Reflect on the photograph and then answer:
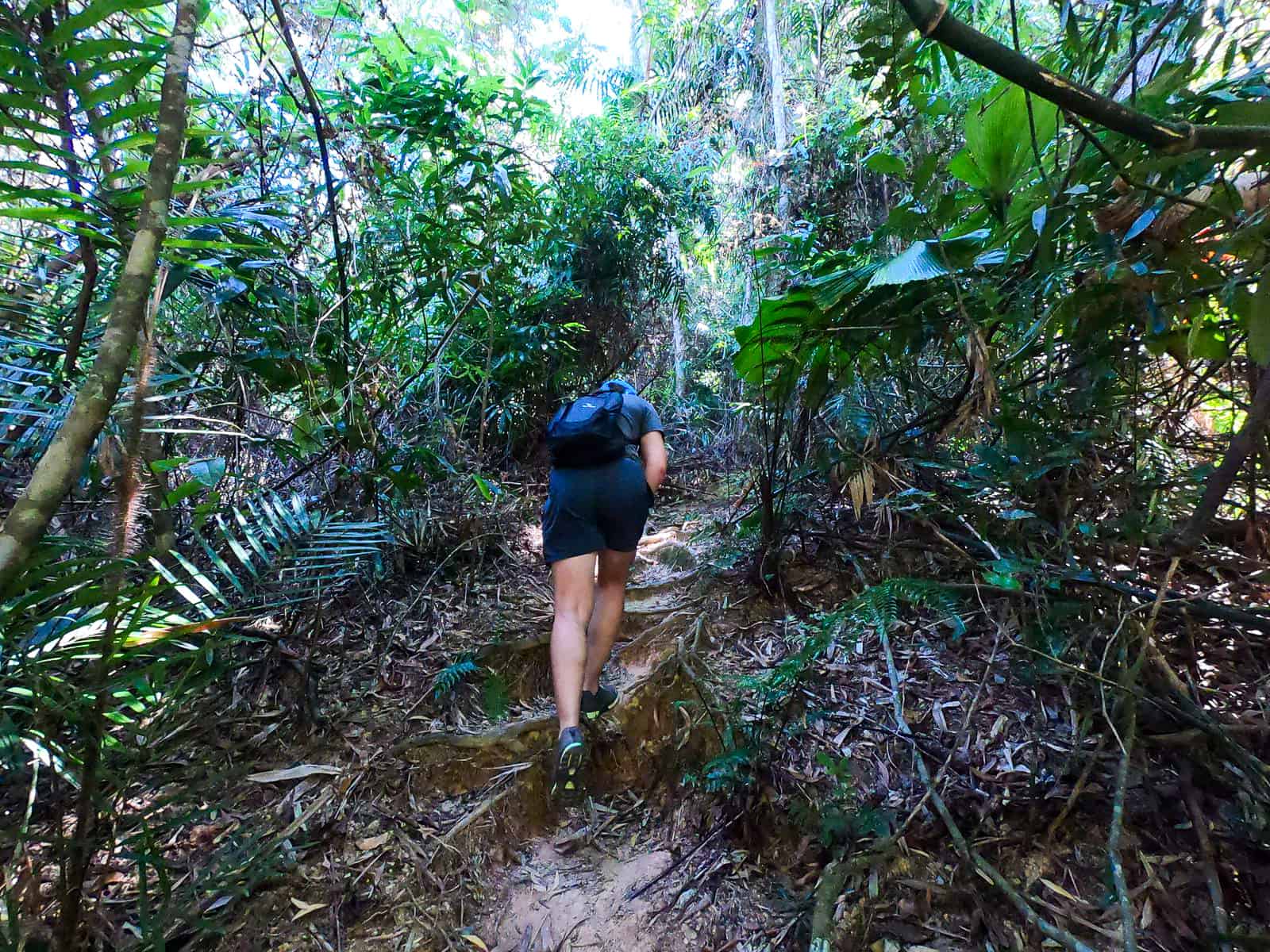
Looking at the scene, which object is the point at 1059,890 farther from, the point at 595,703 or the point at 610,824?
the point at 595,703

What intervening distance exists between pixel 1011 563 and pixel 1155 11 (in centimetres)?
143

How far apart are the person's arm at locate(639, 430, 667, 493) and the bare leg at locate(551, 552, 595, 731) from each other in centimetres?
45

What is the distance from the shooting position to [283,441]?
2346mm

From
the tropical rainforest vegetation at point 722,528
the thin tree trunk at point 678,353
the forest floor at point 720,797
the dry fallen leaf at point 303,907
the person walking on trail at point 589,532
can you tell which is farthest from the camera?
the thin tree trunk at point 678,353

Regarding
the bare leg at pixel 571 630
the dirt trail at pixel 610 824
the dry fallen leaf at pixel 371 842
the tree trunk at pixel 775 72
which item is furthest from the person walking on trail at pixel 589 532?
the tree trunk at pixel 775 72

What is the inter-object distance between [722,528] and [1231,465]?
2.33 meters

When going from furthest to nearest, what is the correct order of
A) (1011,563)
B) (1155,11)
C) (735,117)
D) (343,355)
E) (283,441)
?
(735,117)
(343,355)
(283,441)
(1011,563)
(1155,11)

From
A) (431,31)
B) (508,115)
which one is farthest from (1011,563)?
(431,31)

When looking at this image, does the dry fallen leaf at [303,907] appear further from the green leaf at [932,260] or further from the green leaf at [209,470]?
the green leaf at [932,260]

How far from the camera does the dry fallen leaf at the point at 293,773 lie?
2076 millimetres

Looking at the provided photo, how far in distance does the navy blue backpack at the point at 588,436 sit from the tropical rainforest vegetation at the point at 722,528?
24.6 inches

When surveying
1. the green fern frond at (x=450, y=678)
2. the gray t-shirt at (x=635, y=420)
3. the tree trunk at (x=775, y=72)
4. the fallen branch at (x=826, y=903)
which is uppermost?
the tree trunk at (x=775, y=72)

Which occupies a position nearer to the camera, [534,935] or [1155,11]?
[1155,11]

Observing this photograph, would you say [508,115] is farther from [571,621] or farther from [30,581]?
[30,581]
